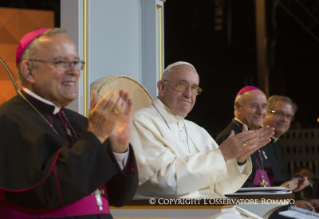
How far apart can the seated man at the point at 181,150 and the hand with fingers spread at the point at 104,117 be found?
1299mm

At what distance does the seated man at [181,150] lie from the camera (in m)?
3.75

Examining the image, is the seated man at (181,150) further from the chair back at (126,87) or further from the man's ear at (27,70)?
the man's ear at (27,70)

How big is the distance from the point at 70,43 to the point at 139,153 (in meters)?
1.36

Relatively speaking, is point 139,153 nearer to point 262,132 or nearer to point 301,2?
point 262,132

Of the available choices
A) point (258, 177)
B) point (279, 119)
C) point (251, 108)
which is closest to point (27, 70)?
point (258, 177)

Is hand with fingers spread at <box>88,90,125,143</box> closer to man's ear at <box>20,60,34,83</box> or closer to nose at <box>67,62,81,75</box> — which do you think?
nose at <box>67,62,81,75</box>

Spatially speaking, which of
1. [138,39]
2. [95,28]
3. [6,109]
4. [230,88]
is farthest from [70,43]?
[230,88]

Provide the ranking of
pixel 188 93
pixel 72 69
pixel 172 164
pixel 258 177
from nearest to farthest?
pixel 72 69 < pixel 172 164 < pixel 188 93 < pixel 258 177

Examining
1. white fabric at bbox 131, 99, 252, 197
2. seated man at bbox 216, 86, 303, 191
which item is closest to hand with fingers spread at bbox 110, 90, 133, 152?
white fabric at bbox 131, 99, 252, 197

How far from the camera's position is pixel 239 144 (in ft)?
12.6

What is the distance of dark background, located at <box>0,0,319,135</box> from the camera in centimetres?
1341

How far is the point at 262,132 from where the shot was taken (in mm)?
4051

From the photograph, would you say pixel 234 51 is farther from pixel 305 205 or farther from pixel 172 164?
pixel 172 164

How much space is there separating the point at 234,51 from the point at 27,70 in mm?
11752
